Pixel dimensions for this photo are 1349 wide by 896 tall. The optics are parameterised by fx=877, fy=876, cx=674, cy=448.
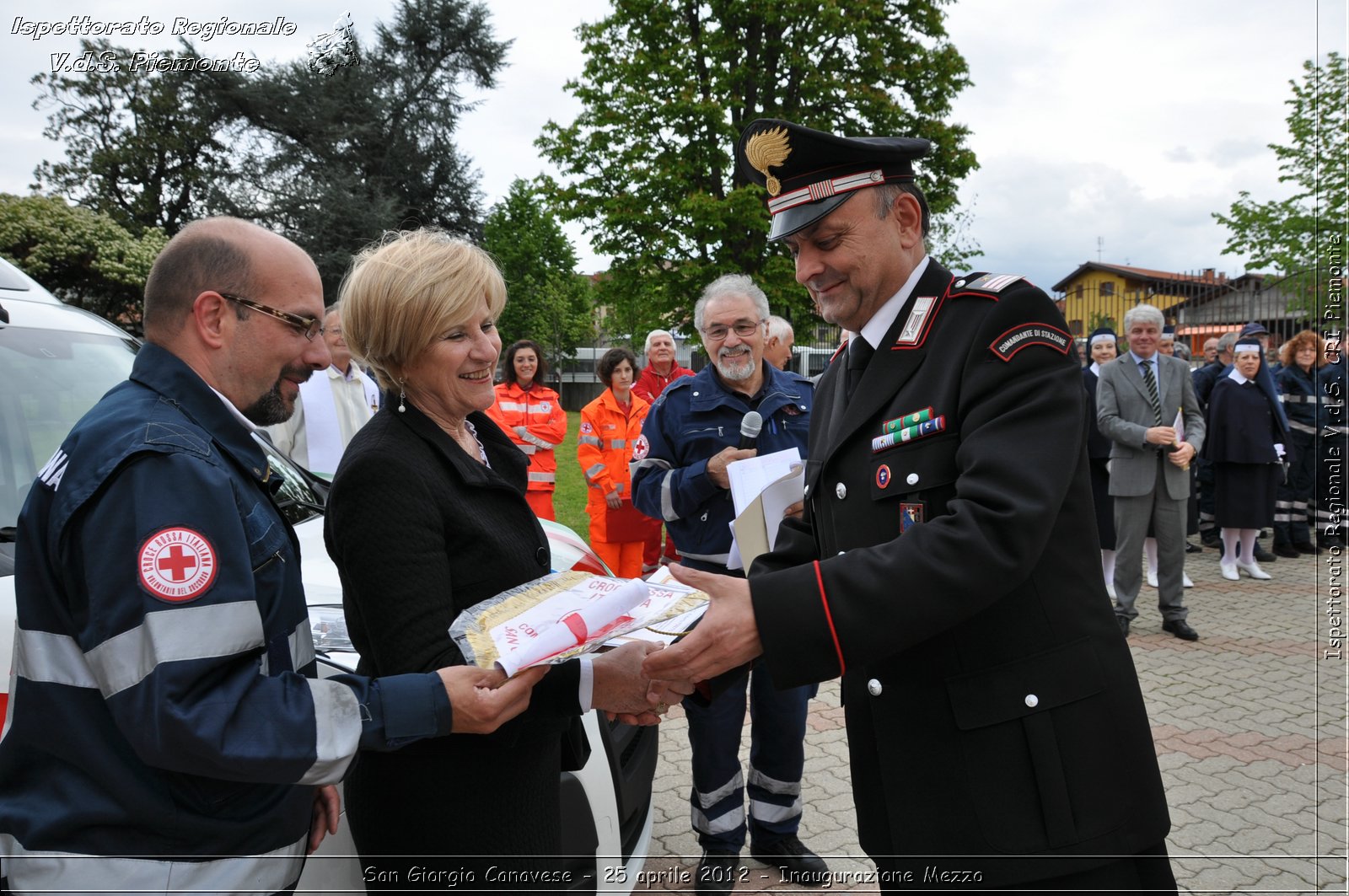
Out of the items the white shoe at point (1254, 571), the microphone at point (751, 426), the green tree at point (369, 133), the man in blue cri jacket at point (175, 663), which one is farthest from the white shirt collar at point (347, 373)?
the green tree at point (369, 133)

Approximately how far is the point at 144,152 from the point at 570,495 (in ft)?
62.4

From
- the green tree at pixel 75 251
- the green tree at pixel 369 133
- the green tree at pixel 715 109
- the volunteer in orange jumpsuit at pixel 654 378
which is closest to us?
the volunteer in orange jumpsuit at pixel 654 378

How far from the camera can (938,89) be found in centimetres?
2280

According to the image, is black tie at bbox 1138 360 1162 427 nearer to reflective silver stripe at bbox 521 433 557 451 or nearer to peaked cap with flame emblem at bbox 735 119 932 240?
reflective silver stripe at bbox 521 433 557 451

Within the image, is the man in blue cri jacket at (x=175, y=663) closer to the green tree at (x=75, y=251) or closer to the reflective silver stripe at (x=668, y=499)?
the reflective silver stripe at (x=668, y=499)

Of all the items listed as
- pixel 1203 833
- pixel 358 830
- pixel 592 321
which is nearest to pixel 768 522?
pixel 358 830

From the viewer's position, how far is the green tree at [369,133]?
26828 mm

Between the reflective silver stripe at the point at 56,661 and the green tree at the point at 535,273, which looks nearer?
the reflective silver stripe at the point at 56,661

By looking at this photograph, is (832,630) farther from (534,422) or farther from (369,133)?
(369,133)

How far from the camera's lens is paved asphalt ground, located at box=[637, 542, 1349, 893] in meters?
3.81

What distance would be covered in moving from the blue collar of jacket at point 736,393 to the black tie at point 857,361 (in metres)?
1.93

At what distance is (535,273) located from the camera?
43625 mm

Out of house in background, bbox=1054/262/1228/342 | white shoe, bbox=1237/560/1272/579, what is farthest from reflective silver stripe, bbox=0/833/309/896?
white shoe, bbox=1237/560/1272/579

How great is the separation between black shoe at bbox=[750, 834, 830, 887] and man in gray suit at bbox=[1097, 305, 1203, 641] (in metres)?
4.60
